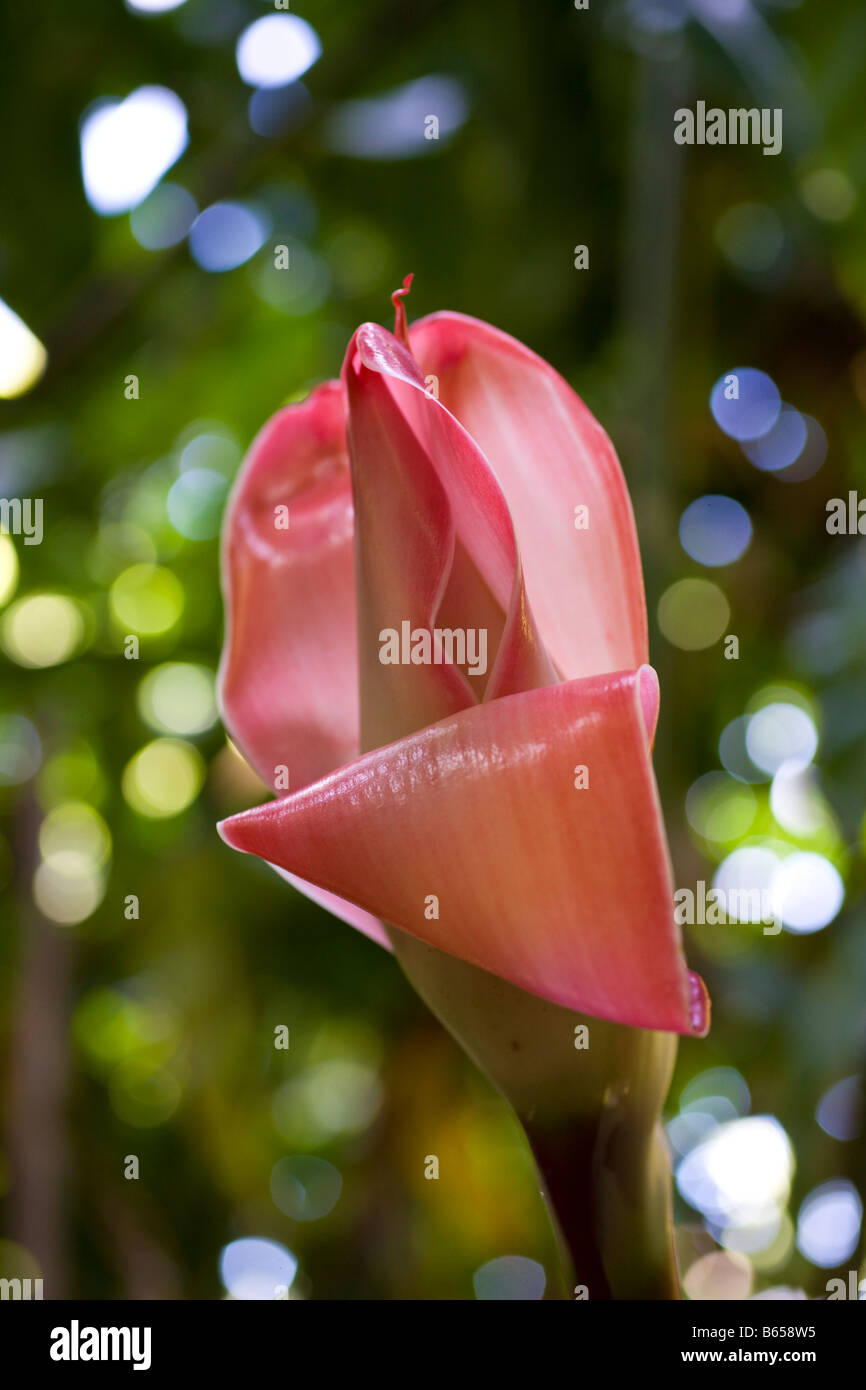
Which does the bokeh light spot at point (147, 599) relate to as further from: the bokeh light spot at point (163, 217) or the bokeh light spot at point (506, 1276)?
the bokeh light spot at point (506, 1276)

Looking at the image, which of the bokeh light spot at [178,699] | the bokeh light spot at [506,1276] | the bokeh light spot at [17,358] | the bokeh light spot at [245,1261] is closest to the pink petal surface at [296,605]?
the bokeh light spot at [17,358]

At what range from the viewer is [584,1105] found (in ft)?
0.44

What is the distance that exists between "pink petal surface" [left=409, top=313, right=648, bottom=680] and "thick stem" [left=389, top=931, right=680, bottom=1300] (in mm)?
38

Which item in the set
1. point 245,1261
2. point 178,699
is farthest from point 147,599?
point 245,1261

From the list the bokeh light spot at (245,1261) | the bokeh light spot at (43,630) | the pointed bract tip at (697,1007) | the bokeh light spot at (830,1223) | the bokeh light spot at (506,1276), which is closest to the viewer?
the pointed bract tip at (697,1007)

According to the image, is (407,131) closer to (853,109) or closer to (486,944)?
(853,109)

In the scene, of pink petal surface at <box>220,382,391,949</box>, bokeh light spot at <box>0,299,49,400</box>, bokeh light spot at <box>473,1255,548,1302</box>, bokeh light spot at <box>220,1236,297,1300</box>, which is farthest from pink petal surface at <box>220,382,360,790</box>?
bokeh light spot at <box>473,1255,548,1302</box>

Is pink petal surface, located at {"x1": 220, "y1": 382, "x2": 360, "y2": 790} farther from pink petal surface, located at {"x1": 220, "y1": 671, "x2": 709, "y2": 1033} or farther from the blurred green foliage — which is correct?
the blurred green foliage

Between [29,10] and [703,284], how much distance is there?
1.08ft

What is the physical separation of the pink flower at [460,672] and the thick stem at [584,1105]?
0.02 meters

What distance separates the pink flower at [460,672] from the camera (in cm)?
10

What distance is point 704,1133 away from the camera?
586 mm
